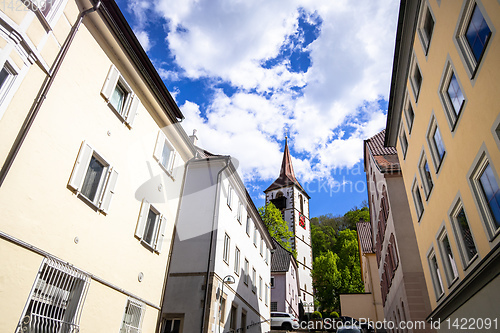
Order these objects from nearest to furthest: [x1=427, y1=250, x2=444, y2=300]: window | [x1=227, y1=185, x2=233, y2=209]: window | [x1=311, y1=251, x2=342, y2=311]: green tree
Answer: [x1=427, y1=250, x2=444, y2=300]: window, [x1=227, y1=185, x2=233, y2=209]: window, [x1=311, y1=251, x2=342, y2=311]: green tree

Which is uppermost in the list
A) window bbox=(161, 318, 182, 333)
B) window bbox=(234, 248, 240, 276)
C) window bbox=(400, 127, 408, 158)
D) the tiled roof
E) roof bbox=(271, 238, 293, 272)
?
the tiled roof

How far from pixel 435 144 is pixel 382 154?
11.9 metres

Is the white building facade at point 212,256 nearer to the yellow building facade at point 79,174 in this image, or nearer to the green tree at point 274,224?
the yellow building facade at point 79,174

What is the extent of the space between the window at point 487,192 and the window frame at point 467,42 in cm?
224

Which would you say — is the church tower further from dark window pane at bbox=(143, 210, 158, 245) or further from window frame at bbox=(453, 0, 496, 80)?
window frame at bbox=(453, 0, 496, 80)

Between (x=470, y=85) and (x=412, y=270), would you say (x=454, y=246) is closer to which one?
(x=470, y=85)

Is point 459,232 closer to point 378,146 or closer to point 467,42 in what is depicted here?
point 467,42

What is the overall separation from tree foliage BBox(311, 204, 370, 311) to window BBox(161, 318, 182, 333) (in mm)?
39575

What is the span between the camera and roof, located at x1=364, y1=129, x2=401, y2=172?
2169cm

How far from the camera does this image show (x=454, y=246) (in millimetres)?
12297

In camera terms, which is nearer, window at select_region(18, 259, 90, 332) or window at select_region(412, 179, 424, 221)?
window at select_region(18, 259, 90, 332)

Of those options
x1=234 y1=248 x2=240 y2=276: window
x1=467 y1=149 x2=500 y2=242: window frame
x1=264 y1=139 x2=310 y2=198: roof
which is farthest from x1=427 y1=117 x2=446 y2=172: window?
x1=264 y1=139 x2=310 y2=198: roof

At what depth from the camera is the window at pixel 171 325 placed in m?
17.0

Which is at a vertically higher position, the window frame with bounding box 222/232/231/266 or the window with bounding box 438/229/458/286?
the window frame with bounding box 222/232/231/266
